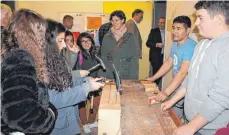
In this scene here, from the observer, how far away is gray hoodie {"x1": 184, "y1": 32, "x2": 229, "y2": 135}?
130 centimetres

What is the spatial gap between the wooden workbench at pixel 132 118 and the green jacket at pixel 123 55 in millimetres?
1346

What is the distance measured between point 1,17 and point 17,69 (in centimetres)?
121

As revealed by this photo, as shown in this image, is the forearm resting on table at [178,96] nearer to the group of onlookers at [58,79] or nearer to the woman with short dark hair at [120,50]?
the group of onlookers at [58,79]

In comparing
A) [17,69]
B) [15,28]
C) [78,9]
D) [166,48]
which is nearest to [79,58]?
[166,48]

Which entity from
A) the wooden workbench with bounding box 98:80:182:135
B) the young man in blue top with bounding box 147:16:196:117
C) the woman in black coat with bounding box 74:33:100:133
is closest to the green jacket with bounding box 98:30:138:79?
the woman in black coat with bounding box 74:33:100:133

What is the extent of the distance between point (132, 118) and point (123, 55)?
5.75 feet

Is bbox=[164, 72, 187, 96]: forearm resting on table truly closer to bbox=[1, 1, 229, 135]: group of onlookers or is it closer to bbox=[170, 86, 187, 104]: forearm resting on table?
bbox=[1, 1, 229, 135]: group of onlookers

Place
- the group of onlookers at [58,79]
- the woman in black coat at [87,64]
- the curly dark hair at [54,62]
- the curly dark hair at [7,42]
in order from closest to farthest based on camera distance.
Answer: the group of onlookers at [58,79], the curly dark hair at [7,42], the curly dark hair at [54,62], the woman in black coat at [87,64]

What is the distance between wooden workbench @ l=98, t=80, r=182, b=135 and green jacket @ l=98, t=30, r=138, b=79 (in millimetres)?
1346

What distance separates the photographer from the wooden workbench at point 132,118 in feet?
4.72

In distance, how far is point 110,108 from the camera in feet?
5.00

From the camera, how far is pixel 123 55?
10.7 feet

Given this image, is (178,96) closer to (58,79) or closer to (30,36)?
(58,79)

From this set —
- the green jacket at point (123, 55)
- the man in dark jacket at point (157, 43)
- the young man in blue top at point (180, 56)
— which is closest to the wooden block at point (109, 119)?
the young man in blue top at point (180, 56)
